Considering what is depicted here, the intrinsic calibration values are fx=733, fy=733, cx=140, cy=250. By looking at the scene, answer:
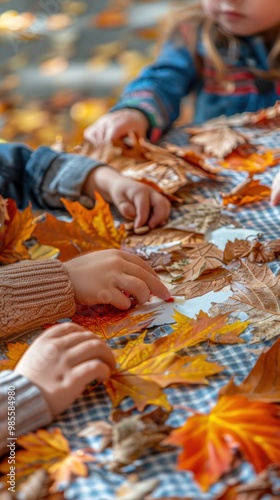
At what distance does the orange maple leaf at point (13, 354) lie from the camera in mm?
992

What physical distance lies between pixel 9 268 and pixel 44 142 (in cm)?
158

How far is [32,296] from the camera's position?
1095 millimetres

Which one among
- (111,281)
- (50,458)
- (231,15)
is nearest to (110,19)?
(231,15)

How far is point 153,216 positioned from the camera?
1419mm

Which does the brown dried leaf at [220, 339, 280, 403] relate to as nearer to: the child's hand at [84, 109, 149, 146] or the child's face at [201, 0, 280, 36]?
the child's hand at [84, 109, 149, 146]

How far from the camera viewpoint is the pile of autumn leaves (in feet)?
2.65

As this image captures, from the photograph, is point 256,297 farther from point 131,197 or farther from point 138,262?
point 131,197

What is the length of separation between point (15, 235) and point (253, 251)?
433mm

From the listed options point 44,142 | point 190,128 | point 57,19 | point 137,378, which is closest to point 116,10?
point 57,19

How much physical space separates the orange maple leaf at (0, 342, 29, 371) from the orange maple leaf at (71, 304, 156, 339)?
11 centimetres

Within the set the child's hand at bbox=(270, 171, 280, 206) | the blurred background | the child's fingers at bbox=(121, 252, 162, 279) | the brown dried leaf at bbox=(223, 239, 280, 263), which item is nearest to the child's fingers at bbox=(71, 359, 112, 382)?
the child's fingers at bbox=(121, 252, 162, 279)

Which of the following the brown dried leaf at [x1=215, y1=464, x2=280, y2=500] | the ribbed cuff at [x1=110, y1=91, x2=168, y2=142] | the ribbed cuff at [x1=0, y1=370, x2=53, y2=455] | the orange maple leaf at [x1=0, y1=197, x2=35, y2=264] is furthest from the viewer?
the ribbed cuff at [x1=110, y1=91, x2=168, y2=142]

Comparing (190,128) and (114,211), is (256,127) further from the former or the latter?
(114,211)

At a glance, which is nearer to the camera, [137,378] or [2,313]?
[137,378]
